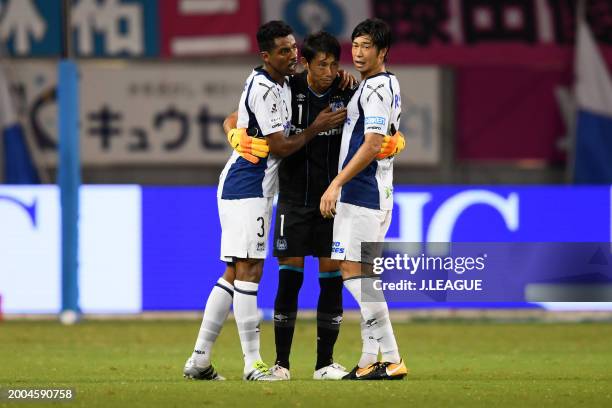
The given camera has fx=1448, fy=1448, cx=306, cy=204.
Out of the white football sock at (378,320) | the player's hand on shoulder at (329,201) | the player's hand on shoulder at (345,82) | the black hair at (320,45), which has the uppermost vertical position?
the black hair at (320,45)

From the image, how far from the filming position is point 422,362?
10109 mm

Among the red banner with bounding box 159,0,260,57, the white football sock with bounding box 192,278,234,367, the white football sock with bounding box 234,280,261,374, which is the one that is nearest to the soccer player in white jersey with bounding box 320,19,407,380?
the white football sock with bounding box 234,280,261,374

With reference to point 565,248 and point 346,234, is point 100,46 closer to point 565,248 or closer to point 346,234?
point 565,248

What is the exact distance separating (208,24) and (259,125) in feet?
33.1

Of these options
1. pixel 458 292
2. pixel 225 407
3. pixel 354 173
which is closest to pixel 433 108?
pixel 458 292

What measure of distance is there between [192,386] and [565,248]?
6518mm

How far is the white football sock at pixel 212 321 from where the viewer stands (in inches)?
337

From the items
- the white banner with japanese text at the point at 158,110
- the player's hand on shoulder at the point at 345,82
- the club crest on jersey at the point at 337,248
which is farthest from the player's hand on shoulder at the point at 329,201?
the white banner with japanese text at the point at 158,110

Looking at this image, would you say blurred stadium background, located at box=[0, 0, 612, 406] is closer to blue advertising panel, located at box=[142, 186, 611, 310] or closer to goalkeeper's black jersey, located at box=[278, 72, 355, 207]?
blue advertising panel, located at box=[142, 186, 611, 310]

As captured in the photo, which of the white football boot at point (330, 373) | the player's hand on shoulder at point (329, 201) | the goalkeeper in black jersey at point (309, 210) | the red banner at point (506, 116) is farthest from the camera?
the red banner at point (506, 116)

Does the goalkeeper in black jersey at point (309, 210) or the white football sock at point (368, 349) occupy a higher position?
the goalkeeper in black jersey at point (309, 210)

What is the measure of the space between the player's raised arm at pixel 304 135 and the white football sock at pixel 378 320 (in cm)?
84

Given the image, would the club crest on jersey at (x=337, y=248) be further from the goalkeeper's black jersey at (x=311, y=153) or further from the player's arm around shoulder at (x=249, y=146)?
the player's arm around shoulder at (x=249, y=146)

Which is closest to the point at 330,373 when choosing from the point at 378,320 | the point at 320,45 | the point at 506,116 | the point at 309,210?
the point at 378,320
